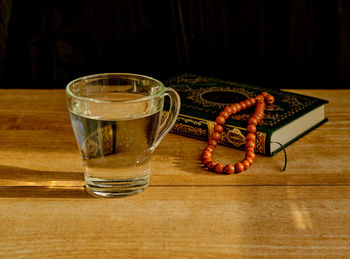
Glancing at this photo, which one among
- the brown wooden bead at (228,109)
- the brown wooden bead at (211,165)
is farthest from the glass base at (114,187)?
the brown wooden bead at (228,109)

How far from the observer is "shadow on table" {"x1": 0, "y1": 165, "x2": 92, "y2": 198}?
639 millimetres

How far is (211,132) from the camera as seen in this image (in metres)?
0.79

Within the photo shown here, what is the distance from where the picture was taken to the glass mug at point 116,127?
1.86 ft

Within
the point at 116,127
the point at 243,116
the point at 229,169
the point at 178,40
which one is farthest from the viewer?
the point at 178,40

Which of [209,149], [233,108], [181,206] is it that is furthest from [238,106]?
[181,206]

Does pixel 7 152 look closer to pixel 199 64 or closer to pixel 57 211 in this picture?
pixel 57 211

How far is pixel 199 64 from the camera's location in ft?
4.30

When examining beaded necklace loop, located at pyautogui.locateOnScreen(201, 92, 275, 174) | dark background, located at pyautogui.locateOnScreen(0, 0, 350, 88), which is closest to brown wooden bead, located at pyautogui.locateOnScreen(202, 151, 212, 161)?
beaded necklace loop, located at pyautogui.locateOnScreen(201, 92, 275, 174)

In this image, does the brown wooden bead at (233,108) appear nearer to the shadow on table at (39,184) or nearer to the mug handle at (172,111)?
the mug handle at (172,111)

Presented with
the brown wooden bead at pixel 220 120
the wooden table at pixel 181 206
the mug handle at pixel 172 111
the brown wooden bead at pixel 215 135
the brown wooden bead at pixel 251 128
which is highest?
the mug handle at pixel 172 111

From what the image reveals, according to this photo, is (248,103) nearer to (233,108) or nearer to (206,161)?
(233,108)

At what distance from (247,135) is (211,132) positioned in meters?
0.07

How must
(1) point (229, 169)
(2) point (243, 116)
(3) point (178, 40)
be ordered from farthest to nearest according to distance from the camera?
(3) point (178, 40) → (2) point (243, 116) → (1) point (229, 169)

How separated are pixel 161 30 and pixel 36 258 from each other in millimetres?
877
